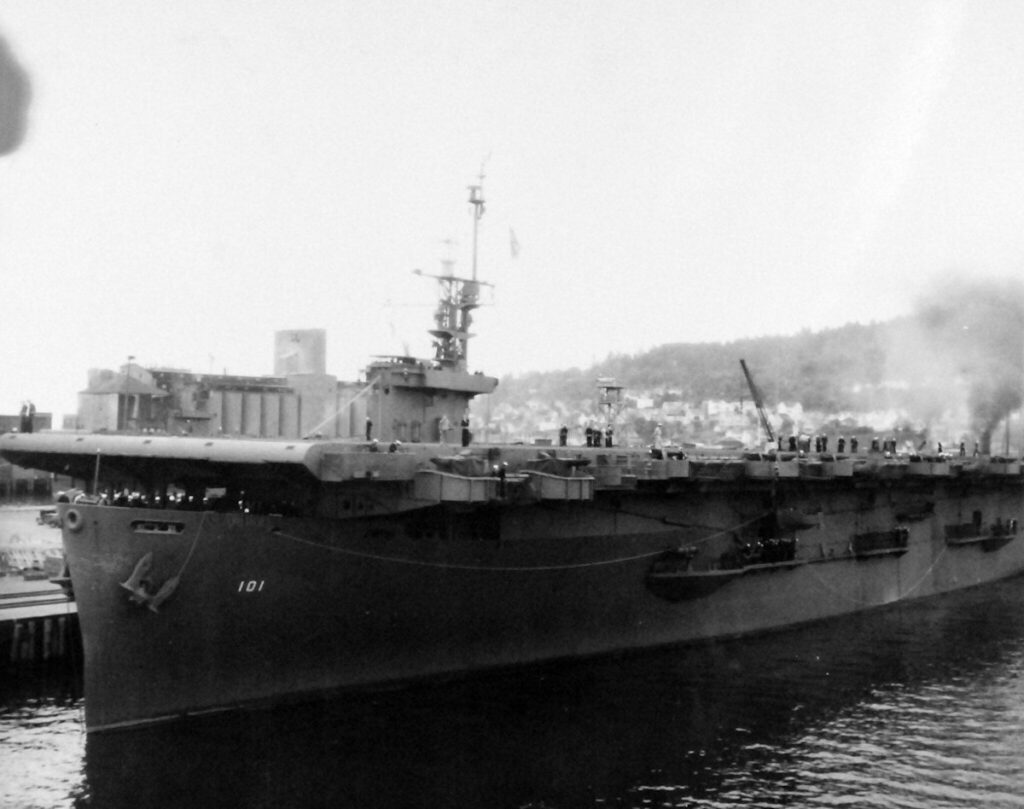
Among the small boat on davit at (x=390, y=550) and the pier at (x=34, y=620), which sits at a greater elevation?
the small boat on davit at (x=390, y=550)

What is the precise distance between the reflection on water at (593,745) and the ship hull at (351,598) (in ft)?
1.43

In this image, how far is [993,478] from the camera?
82.5 ft

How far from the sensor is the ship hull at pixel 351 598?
12.7m

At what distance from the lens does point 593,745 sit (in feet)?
41.5

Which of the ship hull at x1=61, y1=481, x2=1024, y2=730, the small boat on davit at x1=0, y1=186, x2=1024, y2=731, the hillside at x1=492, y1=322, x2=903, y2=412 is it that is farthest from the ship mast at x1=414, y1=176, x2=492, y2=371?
the hillside at x1=492, y1=322, x2=903, y2=412

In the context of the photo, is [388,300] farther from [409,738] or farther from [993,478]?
[993,478]

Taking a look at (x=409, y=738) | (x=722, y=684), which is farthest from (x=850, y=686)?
(x=409, y=738)

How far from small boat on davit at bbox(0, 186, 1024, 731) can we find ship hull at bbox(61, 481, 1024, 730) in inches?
1.0

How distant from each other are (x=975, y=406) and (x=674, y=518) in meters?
19.9

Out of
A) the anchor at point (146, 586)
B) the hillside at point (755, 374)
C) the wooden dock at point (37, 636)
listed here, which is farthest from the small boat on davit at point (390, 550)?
the hillside at point (755, 374)

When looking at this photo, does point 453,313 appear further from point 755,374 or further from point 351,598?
point 755,374

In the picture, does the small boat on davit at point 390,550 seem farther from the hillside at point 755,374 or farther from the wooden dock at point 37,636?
the hillside at point 755,374

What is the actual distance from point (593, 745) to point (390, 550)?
3629mm

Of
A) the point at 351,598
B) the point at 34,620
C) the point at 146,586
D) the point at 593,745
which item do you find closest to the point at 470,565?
the point at 351,598
